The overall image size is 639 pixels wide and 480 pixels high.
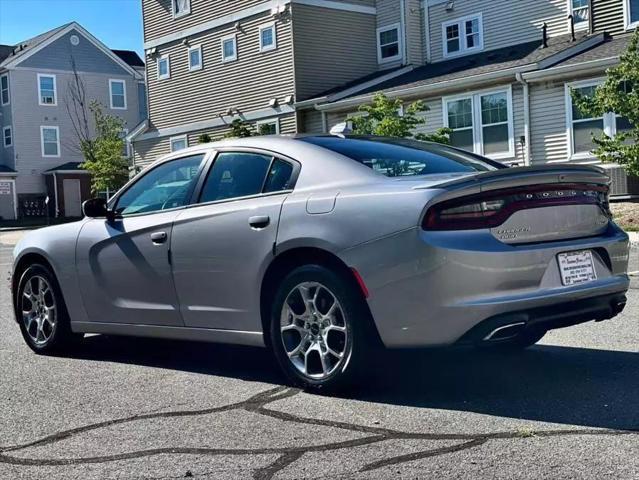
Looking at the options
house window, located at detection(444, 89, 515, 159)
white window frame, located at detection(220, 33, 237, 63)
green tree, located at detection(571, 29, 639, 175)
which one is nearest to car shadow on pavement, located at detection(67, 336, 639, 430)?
green tree, located at detection(571, 29, 639, 175)

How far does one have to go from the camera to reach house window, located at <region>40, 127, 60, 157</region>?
4747cm

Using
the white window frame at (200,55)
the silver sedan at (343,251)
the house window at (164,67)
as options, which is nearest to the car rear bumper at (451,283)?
the silver sedan at (343,251)

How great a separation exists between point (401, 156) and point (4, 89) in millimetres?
45665

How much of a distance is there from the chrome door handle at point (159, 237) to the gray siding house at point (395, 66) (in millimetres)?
16499

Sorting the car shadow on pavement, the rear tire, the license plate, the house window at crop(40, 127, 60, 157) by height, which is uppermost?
the house window at crop(40, 127, 60, 157)

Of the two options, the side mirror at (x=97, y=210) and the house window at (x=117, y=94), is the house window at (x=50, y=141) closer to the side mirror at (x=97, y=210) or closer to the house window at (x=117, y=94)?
the house window at (x=117, y=94)

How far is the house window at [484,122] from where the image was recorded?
75.0 ft

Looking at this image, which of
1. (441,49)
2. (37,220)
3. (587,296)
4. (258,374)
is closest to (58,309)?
(258,374)

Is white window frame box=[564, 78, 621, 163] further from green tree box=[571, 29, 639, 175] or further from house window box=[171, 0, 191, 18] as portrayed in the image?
house window box=[171, 0, 191, 18]

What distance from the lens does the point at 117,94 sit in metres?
49.7

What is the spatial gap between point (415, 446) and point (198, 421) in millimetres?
1235

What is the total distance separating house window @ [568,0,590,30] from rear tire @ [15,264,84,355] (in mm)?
20892

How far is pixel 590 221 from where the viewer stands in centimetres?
488

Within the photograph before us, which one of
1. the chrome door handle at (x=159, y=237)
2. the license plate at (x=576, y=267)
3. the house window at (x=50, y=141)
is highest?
the house window at (x=50, y=141)
